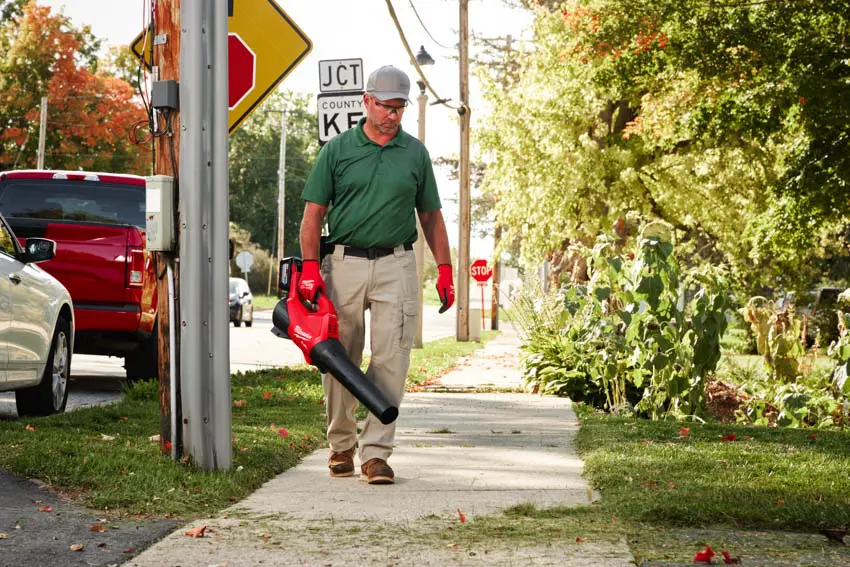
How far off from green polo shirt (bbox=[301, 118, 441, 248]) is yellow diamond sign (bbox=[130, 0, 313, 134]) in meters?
3.07

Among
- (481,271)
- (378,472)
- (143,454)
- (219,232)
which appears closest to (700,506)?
(378,472)

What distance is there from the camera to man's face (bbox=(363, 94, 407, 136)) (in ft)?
21.3

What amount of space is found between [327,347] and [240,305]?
2945cm

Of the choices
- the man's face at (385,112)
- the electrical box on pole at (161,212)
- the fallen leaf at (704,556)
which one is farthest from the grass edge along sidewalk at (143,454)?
the fallen leaf at (704,556)

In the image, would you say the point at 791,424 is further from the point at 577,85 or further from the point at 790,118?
the point at 577,85

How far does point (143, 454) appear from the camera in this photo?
22.7ft

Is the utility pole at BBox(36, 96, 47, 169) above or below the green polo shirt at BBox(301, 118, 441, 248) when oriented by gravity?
above

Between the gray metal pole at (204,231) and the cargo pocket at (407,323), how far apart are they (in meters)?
0.90

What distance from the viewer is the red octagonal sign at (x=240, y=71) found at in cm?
951

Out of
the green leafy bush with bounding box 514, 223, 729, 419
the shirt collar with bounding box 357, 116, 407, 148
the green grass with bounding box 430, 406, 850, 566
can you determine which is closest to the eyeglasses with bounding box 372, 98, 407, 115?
the shirt collar with bounding box 357, 116, 407, 148

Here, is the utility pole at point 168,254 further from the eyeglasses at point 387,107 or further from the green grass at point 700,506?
the green grass at point 700,506

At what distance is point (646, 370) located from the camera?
10.0 metres

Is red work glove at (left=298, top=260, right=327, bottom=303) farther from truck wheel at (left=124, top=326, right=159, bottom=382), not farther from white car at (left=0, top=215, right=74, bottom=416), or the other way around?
truck wheel at (left=124, top=326, right=159, bottom=382)

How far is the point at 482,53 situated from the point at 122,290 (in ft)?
150
